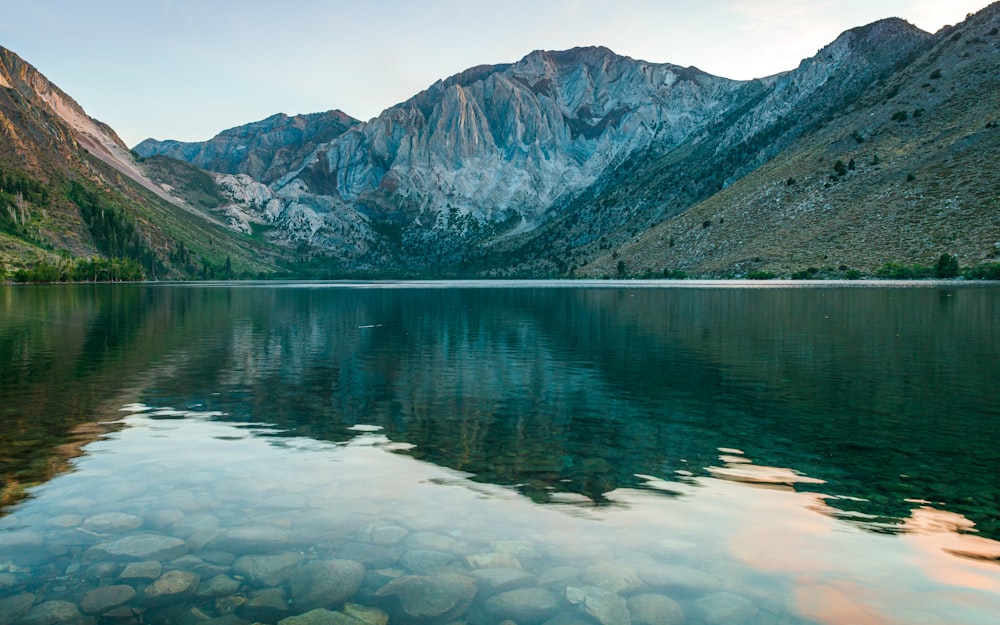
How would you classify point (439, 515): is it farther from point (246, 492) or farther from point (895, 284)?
point (895, 284)

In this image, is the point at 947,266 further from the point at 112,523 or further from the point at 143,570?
the point at 143,570

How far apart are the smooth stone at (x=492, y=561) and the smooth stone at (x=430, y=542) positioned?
0.53 metres

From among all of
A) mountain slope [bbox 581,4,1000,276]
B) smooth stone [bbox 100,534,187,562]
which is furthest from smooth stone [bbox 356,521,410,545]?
mountain slope [bbox 581,4,1000,276]

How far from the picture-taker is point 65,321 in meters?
67.6

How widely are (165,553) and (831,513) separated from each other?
1431 centimetres

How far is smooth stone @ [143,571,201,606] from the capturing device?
10562 millimetres

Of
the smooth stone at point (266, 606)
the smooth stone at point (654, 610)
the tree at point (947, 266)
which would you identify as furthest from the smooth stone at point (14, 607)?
the tree at point (947, 266)

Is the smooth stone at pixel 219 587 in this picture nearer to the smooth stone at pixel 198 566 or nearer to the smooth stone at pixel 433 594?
the smooth stone at pixel 198 566

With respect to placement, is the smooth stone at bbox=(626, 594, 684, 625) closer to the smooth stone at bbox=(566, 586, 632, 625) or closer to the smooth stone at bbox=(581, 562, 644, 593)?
the smooth stone at bbox=(566, 586, 632, 625)

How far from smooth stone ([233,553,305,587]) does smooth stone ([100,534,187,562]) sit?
59.1 inches

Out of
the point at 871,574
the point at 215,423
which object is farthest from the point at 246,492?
the point at 871,574

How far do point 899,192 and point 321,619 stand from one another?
181078mm

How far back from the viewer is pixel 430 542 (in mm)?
12977

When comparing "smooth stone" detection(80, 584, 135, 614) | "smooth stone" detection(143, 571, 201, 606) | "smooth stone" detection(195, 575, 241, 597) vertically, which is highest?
"smooth stone" detection(80, 584, 135, 614)
